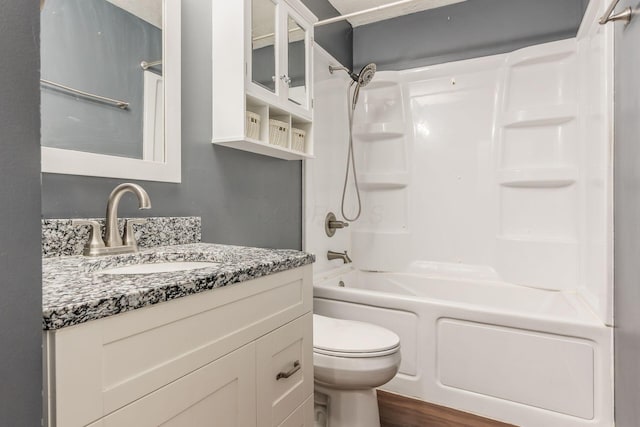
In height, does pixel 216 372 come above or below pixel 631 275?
below

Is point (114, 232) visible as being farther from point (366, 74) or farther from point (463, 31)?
point (463, 31)

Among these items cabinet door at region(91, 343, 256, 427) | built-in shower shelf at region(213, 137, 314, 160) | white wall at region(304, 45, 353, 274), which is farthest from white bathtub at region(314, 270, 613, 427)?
cabinet door at region(91, 343, 256, 427)

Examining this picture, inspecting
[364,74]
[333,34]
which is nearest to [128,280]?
[364,74]

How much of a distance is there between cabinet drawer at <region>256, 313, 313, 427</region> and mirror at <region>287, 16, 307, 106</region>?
1.08 m

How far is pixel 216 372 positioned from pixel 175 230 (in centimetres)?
69

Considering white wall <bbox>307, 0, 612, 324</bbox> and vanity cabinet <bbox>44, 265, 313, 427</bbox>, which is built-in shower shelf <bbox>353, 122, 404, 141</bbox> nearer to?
white wall <bbox>307, 0, 612, 324</bbox>

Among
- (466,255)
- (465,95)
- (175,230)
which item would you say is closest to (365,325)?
(175,230)

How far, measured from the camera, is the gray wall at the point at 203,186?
104 cm

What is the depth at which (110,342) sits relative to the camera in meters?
0.55

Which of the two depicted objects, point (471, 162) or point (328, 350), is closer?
point (328, 350)

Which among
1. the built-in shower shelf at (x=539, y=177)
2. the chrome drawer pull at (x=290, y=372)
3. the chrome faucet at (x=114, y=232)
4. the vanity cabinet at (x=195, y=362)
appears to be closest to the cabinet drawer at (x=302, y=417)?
the vanity cabinet at (x=195, y=362)

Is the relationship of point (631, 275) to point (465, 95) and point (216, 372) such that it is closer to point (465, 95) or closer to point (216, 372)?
point (216, 372)

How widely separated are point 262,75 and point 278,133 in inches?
10.2

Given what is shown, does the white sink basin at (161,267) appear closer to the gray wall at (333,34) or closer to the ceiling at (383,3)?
the gray wall at (333,34)
